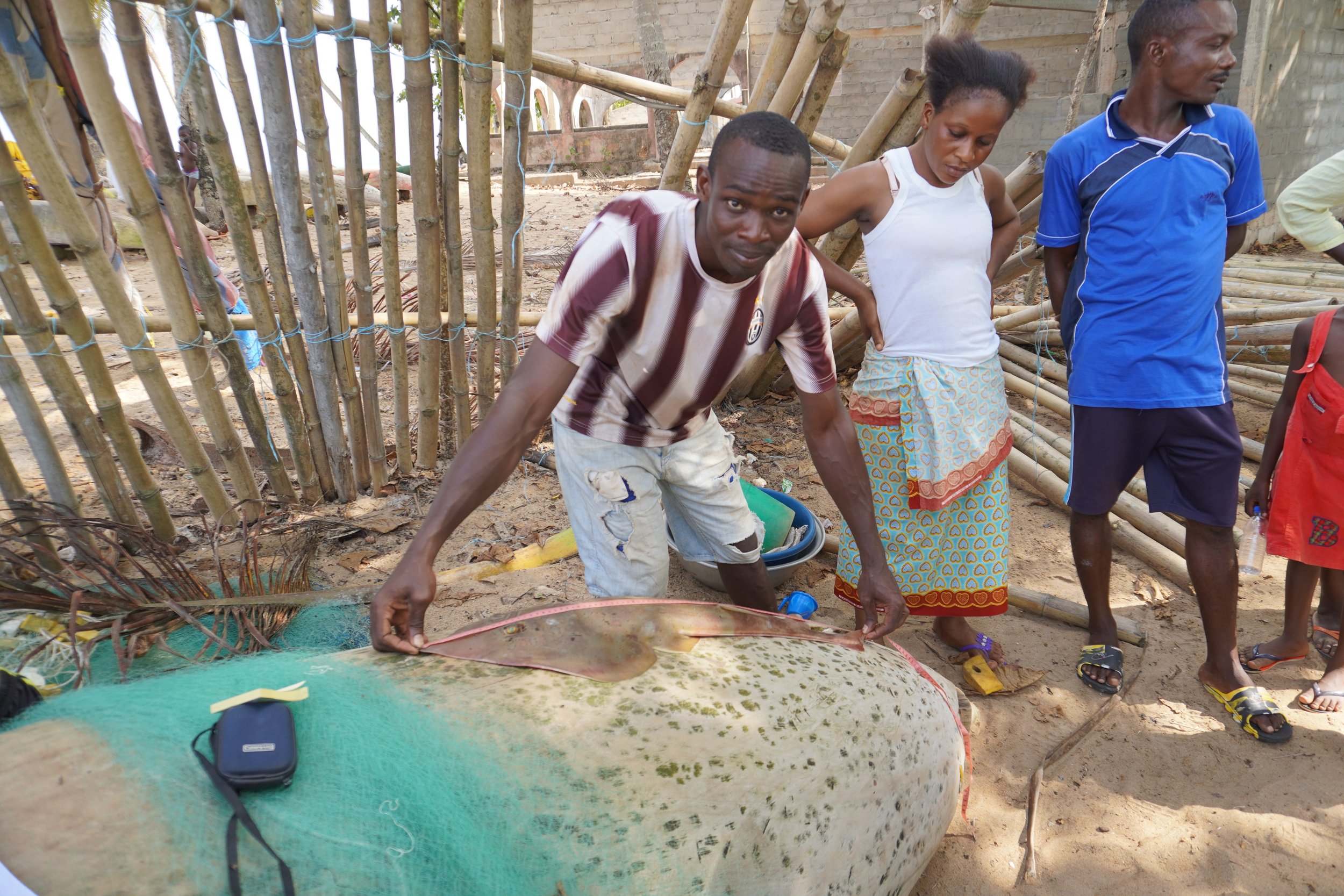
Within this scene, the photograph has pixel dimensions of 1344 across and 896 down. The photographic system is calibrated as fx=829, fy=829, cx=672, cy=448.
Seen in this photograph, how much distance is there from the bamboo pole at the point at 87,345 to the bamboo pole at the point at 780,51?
8.15ft

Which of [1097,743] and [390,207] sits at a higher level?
[390,207]

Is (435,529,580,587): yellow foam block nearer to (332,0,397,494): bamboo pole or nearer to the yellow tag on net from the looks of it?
(332,0,397,494): bamboo pole

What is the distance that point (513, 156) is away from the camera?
333 cm

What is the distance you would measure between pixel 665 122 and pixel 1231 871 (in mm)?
9415

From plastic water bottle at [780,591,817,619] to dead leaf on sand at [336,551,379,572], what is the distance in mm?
1663

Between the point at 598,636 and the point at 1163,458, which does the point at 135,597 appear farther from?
the point at 1163,458

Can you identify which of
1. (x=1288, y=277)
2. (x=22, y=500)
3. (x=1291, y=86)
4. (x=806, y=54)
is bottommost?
(x=22, y=500)

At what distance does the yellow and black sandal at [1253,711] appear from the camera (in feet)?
8.03

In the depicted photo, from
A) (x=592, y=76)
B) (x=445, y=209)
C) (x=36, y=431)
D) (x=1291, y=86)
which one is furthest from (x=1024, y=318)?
(x=1291, y=86)

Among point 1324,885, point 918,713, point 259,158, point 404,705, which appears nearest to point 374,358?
point 259,158

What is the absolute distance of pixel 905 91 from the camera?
10.5 feet

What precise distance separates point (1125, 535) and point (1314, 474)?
887mm

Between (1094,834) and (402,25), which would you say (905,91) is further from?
(1094,834)

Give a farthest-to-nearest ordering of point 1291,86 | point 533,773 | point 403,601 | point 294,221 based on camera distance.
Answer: point 1291,86 < point 294,221 < point 403,601 < point 533,773
